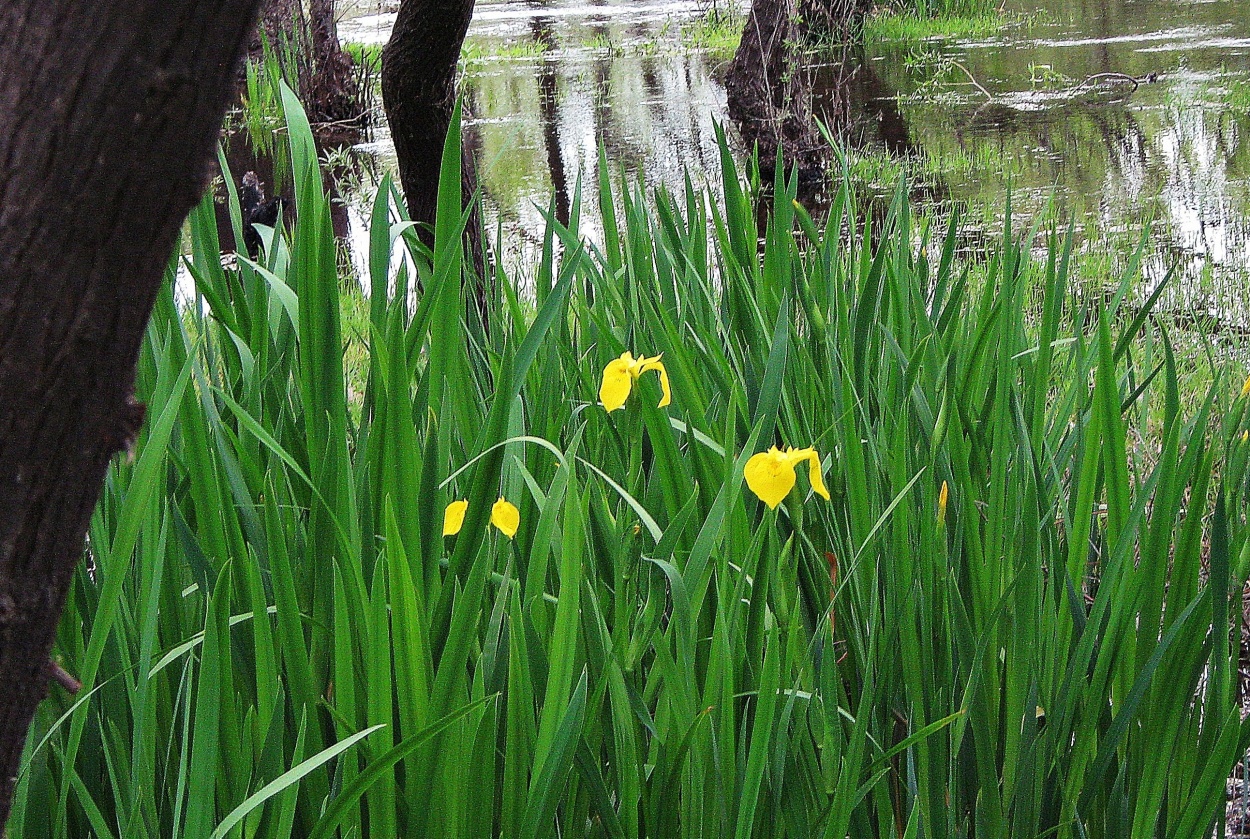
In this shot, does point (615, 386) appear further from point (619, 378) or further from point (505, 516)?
point (505, 516)

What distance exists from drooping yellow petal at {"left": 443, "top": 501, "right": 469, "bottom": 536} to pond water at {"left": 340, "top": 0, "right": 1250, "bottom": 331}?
1.69 meters

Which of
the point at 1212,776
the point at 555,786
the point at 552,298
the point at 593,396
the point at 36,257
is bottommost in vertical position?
the point at 1212,776

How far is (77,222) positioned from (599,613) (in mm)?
580

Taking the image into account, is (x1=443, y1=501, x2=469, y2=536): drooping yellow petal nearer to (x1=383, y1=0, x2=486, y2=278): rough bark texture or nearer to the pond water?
(x1=383, y1=0, x2=486, y2=278): rough bark texture

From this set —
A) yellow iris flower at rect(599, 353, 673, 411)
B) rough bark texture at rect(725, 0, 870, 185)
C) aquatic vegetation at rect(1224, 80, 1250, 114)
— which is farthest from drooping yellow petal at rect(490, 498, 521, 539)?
aquatic vegetation at rect(1224, 80, 1250, 114)

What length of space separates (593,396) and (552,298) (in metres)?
0.15

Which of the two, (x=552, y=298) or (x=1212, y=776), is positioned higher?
(x=552, y=298)

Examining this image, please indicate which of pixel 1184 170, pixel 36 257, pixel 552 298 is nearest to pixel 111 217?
pixel 36 257

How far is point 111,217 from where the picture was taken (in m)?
0.42

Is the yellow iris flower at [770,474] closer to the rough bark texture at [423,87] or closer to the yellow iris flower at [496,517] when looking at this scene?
the yellow iris flower at [496,517]

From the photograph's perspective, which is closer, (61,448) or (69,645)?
(61,448)

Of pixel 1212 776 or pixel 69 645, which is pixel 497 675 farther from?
pixel 1212 776

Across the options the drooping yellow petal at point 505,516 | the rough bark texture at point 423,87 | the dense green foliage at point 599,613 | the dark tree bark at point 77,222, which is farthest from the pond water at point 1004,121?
the dark tree bark at point 77,222

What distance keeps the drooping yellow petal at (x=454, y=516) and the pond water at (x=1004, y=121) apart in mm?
1691
